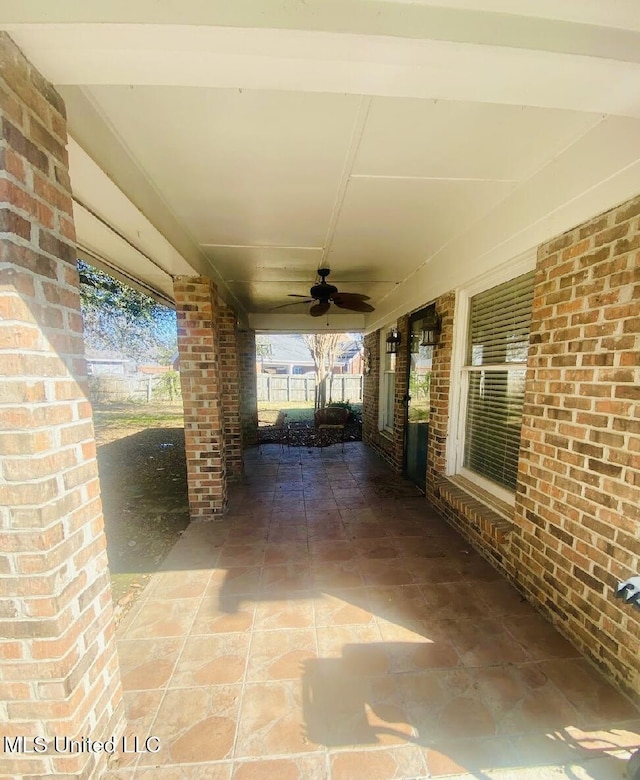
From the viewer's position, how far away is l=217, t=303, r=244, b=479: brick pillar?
432 centimetres

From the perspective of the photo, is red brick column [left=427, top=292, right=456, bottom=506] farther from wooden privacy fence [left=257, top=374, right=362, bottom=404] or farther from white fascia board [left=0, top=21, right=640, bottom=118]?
wooden privacy fence [left=257, top=374, right=362, bottom=404]

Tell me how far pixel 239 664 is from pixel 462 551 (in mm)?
1837

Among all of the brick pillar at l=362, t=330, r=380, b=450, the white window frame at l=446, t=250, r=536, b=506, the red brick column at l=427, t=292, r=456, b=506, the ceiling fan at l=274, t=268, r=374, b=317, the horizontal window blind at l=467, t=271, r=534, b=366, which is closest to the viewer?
the horizontal window blind at l=467, t=271, r=534, b=366

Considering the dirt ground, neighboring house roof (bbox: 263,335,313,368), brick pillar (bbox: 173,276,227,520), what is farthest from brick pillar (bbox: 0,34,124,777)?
neighboring house roof (bbox: 263,335,313,368)

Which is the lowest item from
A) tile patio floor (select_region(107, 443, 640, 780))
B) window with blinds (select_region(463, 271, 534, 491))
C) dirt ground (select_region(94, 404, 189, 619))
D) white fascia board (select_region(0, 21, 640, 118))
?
dirt ground (select_region(94, 404, 189, 619))

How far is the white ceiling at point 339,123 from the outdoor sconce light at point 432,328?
37cm

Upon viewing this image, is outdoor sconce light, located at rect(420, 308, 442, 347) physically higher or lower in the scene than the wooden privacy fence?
higher

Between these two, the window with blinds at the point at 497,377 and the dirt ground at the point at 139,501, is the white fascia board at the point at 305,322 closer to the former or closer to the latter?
→ the dirt ground at the point at 139,501

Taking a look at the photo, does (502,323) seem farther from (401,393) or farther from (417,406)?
(401,393)

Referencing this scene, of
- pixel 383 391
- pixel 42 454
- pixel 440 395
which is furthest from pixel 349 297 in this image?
pixel 42 454

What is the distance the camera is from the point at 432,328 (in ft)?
11.0

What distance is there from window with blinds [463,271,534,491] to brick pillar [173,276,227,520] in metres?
2.43

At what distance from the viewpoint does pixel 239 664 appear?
1.61 metres

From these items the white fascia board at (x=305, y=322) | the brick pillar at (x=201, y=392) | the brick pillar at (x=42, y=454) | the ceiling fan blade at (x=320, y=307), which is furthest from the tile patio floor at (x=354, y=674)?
the white fascia board at (x=305, y=322)
